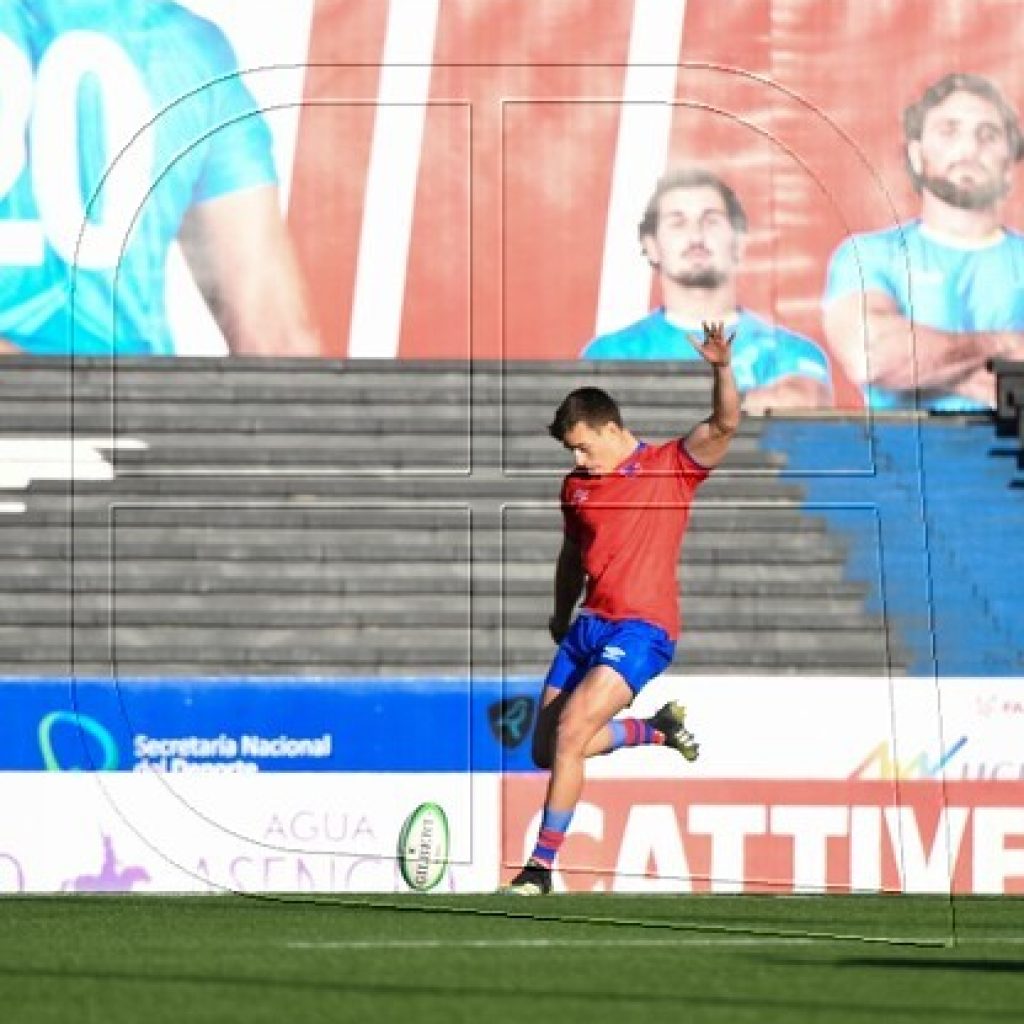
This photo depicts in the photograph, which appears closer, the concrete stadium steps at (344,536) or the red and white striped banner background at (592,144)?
the concrete stadium steps at (344,536)

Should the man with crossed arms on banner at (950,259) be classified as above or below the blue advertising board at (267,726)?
above

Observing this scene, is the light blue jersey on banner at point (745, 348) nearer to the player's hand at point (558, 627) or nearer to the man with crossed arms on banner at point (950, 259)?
the man with crossed arms on banner at point (950, 259)

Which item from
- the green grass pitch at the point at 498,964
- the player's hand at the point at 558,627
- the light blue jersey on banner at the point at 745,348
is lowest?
the green grass pitch at the point at 498,964

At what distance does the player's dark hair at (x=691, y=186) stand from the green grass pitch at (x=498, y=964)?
7076 millimetres

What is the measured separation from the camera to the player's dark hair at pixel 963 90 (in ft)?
55.3

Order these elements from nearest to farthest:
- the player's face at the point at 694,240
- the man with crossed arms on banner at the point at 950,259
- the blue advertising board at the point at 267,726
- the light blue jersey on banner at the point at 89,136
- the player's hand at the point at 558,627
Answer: the player's hand at the point at 558,627
the blue advertising board at the point at 267,726
the light blue jersey on banner at the point at 89,136
the player's face at the point at 694,240
the man with crossed arms on banner at the point at 950,259

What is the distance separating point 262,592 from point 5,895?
2.79 meters

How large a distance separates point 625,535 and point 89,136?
652 centimetres

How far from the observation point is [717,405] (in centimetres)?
936

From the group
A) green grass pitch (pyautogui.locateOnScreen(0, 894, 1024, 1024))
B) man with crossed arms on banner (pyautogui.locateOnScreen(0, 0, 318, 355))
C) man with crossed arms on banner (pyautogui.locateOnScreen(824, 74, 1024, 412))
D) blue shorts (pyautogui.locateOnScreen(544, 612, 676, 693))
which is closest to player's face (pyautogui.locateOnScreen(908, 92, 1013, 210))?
man with crossed arms on banner (pyautogui.locateOnScreen(824, 74, 1024, 412))

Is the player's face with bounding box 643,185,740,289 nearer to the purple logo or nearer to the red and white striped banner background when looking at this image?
the red and white striped banner background

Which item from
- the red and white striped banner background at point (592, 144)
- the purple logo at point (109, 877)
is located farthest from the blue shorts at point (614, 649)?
the red and white striped banner background at point (592, 144)

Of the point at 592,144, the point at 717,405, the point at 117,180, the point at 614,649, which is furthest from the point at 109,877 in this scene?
the point at 592,144

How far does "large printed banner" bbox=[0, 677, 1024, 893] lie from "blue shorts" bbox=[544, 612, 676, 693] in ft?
5.53
